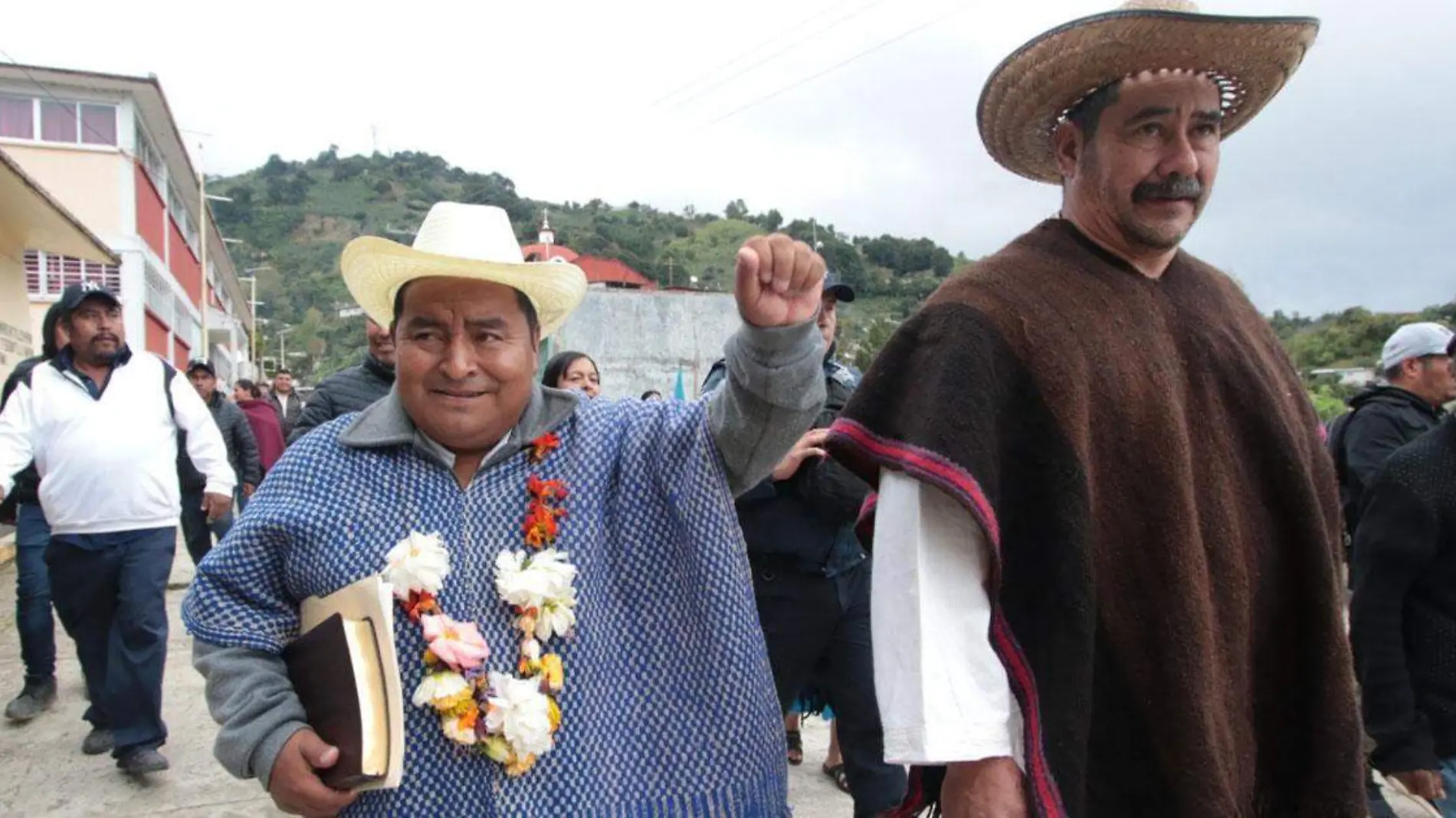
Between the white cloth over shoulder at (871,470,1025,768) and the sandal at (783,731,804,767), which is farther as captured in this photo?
the sandal at (783,731,804,767)

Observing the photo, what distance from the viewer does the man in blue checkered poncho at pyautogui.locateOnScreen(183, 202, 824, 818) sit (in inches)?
78.7

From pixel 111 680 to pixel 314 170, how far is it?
145 meters

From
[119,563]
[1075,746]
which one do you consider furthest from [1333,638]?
[119,563]

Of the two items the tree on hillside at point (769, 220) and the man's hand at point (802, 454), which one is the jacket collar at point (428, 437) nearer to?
the man's hand at point (802, 454)

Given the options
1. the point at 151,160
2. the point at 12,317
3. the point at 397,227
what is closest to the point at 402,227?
the point at 397,227

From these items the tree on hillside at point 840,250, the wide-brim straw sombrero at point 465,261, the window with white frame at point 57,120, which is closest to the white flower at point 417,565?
the wide-brim straw sombrero at point 465,261

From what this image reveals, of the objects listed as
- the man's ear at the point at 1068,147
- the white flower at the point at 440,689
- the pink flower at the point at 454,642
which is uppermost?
the man's ear at the point at 1068,147

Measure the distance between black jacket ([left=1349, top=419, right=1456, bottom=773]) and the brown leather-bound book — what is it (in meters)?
2.66

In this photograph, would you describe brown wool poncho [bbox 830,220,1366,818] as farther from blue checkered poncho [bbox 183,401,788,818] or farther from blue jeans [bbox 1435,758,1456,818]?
blue jeans [bbox 1435,758,1456,818]

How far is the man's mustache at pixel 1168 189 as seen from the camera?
1933 mm

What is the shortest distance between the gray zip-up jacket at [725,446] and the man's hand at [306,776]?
2 cm

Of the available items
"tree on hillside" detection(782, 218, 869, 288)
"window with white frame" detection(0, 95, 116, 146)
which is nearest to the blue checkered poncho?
"window with white frame" detection(0, 95, 116, 146)

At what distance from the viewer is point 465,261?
2158mm

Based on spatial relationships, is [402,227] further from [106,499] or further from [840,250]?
[106,499]
